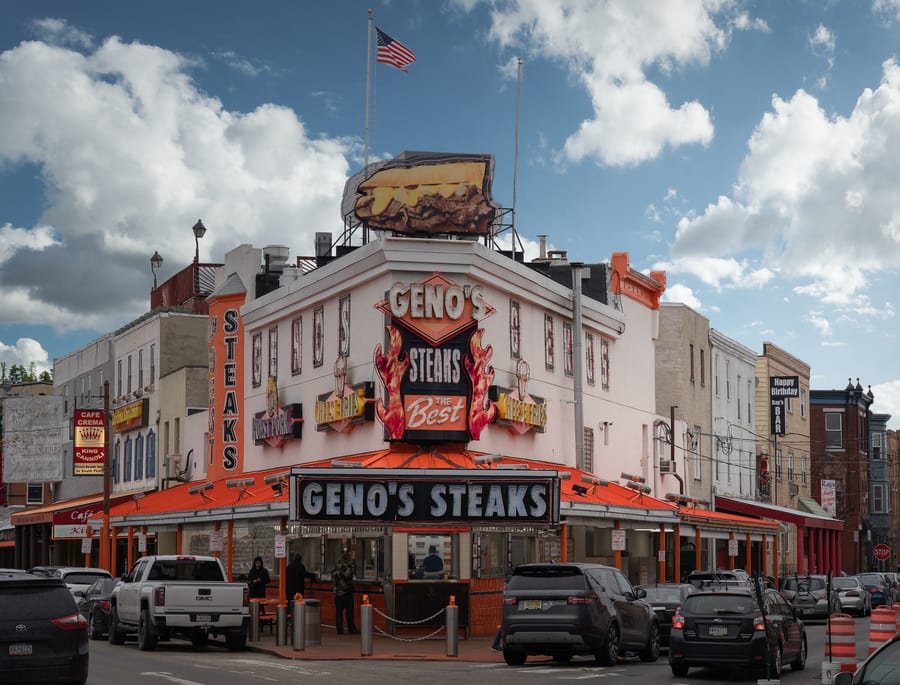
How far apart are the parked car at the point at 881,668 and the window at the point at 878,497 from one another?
280 ft

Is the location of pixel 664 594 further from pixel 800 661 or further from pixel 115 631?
pixel 115 631

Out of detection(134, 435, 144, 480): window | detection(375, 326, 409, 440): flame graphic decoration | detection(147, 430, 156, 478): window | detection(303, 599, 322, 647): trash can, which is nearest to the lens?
detection(303, 599, 322, 647): trash can

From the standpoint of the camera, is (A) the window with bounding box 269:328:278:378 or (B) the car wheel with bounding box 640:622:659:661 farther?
(A) the window with bounding box 269:328:278:378

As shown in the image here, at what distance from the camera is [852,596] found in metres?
45.6

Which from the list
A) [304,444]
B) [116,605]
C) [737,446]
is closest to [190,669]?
[116,605]

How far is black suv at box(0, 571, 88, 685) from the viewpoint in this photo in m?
15.8

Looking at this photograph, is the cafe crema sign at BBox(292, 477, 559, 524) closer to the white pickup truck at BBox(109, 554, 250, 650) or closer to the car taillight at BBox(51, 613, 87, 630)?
the white pickup truck at BBox(109, 554, 250, 650)

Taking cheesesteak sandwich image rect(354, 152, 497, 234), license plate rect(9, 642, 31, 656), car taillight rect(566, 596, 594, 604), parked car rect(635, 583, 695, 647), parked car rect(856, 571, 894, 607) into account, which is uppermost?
cheesesteak sandwich image rect(354, 152, 497, 234)

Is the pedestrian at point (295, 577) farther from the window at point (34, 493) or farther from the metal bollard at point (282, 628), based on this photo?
the window at point (34, 493)

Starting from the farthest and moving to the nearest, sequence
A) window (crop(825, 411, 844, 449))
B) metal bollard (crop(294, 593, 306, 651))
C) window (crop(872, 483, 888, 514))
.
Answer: window (crop(872, 483, 888, 514)) → window (crop(825, 411, 844, 449)) → metal bollard (crop(294, 593, 306, 651))

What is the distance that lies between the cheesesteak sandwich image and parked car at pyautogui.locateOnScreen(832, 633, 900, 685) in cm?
2595

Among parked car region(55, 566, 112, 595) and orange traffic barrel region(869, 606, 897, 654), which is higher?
orange traffic barrel region(869, 606, 897, 654)

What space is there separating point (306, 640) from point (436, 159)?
14743mm

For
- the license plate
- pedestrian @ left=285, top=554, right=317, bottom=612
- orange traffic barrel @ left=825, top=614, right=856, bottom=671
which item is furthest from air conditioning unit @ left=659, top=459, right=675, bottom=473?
the license plate
